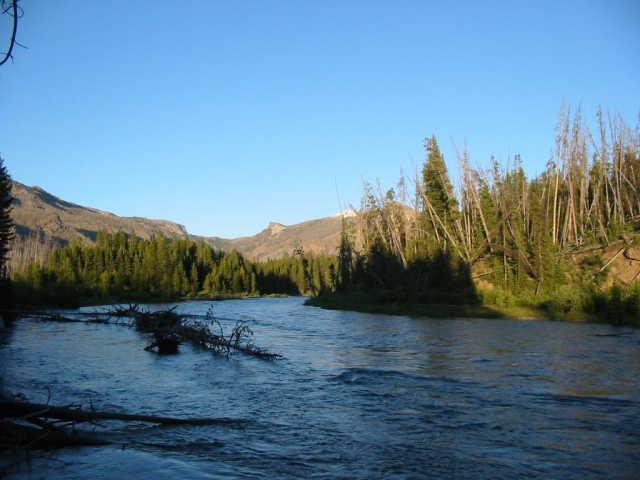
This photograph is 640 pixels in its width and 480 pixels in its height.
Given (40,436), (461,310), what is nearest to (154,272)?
(461,310)

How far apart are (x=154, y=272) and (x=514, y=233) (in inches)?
3173

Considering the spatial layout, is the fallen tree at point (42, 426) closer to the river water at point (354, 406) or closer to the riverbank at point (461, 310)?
the river water at point (354, 406)

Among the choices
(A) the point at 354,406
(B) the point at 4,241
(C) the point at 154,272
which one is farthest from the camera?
(C) the point at 154,272

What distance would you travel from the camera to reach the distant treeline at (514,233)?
4378 centimetres

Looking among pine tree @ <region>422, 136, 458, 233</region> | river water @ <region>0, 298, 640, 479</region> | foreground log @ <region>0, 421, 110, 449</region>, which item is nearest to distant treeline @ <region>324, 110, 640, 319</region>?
pine tree @ <region>422, 136, 458, 233</region>

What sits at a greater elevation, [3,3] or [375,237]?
[375,237]

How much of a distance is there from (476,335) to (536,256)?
1957 centimetres

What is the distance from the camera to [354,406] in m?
12.4

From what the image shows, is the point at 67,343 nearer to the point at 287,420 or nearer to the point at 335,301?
the point at 287,420

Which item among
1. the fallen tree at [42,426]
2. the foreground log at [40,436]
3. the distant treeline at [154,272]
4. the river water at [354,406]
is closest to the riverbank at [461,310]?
the river water at [354,406]

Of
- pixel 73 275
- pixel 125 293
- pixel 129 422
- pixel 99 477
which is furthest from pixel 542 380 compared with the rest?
pixel 73 275

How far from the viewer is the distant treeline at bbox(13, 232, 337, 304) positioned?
3719 inches

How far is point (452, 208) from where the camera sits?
60031 millimetres

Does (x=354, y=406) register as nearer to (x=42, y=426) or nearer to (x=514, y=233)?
(x=42, y=426)
